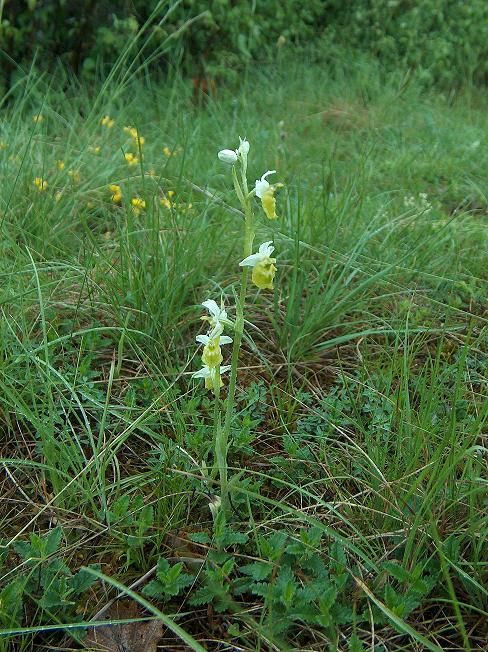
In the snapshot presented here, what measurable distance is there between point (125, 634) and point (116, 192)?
72.1 inches

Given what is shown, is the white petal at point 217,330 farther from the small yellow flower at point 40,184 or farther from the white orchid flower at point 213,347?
the small yellow flower at point 40,184

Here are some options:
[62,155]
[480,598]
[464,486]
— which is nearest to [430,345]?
[464,486]

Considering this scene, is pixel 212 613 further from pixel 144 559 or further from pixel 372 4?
pixel 372 4

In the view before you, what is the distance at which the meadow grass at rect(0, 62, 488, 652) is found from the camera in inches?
50.9

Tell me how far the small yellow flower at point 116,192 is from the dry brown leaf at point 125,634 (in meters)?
1.64

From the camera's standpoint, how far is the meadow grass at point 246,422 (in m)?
1.29

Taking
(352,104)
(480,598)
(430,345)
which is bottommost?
(352,104)

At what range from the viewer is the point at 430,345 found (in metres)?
2.09

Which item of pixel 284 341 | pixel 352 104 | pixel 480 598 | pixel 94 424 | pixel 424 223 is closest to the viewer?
pixel 480 598

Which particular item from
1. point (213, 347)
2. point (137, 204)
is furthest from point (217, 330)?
point (137, 204)

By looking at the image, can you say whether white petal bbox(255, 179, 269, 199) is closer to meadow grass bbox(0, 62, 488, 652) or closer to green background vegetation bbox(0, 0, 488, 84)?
Answer: meadow grass bbox(0, 62, 488, 652)

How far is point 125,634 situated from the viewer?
4.29 ft

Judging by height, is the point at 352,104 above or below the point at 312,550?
below

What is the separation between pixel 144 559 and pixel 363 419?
2.19ft
